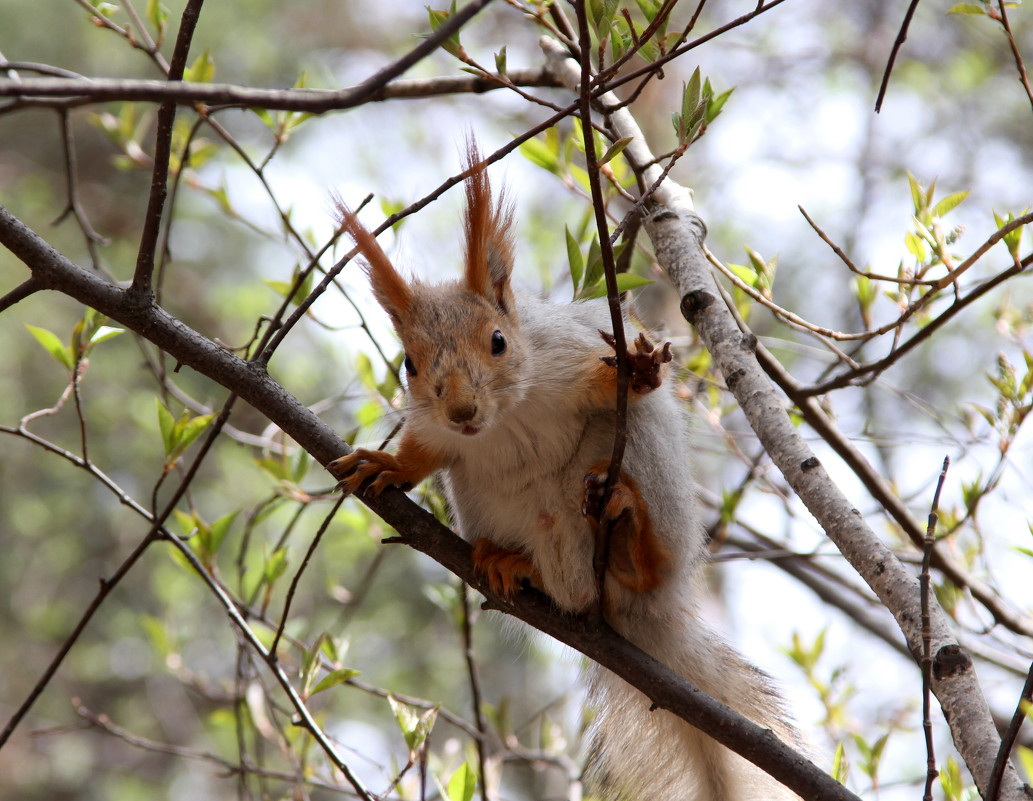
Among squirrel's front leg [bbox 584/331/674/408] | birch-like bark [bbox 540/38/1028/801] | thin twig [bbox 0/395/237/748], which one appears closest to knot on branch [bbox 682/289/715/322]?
birch-like bark [bbox 540/38/1028/801]

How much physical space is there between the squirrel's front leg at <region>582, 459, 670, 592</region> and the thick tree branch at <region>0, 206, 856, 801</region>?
24 centimetres

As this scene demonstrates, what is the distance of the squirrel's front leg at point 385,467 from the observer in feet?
7.07

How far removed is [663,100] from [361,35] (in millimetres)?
2938

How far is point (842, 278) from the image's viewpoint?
272 inches

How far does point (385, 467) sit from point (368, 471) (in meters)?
0.05

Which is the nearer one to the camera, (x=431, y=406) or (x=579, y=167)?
(x=431, y=406)

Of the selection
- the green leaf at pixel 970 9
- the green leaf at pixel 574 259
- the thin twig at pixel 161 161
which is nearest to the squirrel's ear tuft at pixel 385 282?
the green leaf at pixel 574 259

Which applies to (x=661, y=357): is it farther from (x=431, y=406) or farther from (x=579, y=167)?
(x=579, y=167)

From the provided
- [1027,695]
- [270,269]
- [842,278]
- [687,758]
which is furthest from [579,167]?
[270,269]

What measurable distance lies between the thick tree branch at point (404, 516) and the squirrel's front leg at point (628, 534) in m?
0.24

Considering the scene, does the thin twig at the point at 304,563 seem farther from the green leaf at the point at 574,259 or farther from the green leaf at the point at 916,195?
the green leaf at the point at 916,195

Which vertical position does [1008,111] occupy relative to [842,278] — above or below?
above

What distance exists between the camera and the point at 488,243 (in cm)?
259

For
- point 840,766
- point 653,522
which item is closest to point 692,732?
point 840,766
